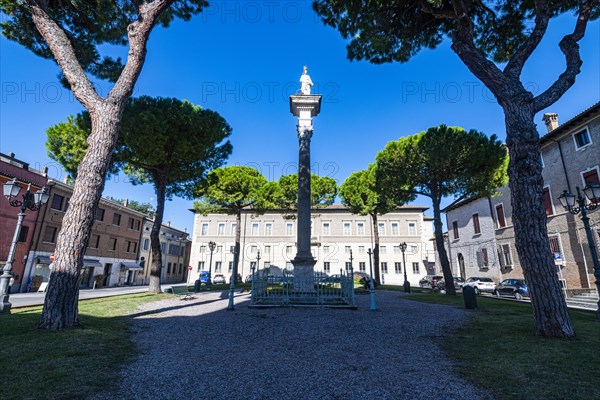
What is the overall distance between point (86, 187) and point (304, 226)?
7.99 meters

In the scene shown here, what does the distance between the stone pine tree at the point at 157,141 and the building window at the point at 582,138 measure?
22.5 m

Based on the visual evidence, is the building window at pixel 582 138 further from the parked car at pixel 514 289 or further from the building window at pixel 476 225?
the building window at pixel 476 225

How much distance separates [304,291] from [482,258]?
23.5 meters

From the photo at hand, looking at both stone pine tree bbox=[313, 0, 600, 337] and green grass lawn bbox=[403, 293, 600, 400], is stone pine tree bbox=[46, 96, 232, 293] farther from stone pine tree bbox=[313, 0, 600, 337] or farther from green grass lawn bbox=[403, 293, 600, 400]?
green grass lawn bbox=[403, 293, 600, 400]

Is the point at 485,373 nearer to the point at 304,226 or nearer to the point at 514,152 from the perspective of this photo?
the point at 514,152

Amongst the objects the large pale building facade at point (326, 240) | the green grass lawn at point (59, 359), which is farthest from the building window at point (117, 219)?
the green grass lawn at point (59, 359)

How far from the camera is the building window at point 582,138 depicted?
17688mm

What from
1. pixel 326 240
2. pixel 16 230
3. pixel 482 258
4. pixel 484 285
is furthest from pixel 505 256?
pixel 16 230

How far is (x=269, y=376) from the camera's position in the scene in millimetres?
3682

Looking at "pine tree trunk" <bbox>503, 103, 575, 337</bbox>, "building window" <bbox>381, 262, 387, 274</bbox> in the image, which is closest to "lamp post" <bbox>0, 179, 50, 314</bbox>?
"pine tree trunk" <bbox>503, 103, 575, 337</bbox>

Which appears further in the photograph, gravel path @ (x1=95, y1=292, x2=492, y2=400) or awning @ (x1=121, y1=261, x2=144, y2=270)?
awning @ (x1=121, y1=261, x2=144, y2=270)

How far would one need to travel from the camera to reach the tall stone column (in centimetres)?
1145

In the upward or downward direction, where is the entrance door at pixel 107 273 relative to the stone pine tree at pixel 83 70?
downward

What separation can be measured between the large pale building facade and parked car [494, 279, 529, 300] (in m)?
18.3
